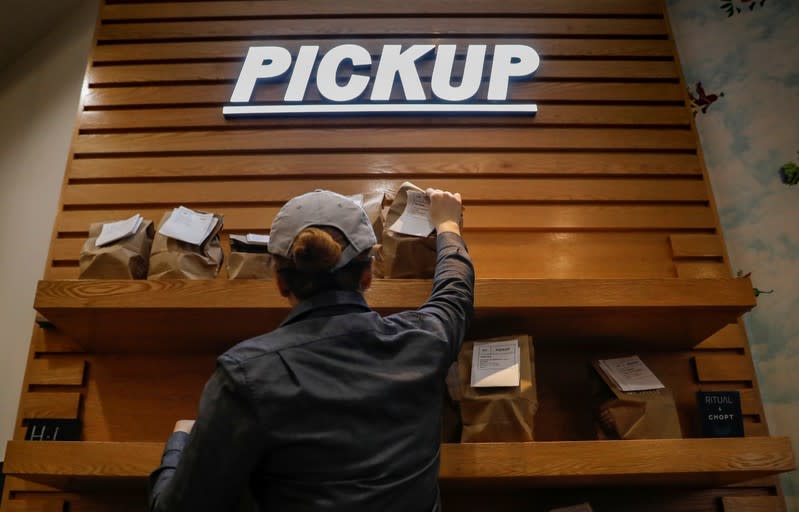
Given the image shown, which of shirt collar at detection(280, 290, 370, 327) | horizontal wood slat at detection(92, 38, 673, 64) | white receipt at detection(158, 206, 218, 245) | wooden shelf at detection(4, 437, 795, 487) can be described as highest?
horizontal wood slat at detection(92, 38, 673, 64)

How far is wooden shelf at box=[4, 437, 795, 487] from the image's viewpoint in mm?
1869

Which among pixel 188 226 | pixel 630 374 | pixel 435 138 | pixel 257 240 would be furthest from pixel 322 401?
pixel 435 138

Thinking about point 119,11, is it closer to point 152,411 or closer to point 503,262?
point 152,411

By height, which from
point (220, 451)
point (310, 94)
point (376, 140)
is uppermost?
point (310, 94)

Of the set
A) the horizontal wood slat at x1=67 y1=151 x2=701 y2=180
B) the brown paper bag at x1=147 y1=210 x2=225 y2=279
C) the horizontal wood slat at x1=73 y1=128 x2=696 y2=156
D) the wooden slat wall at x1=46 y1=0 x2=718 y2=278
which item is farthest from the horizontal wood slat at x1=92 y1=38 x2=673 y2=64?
the brown paper bag at x1=147 y1=210 x2=225 y2=279

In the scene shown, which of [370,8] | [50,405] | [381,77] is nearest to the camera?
[50,405]

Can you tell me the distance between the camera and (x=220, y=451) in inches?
46.1

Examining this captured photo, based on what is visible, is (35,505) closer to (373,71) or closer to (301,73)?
(301,73)

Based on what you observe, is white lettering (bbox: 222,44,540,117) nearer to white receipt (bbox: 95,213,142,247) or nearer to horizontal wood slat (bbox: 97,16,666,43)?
horizontal wood slat (bbox: 97,16,666,43)

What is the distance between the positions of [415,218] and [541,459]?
841 mm

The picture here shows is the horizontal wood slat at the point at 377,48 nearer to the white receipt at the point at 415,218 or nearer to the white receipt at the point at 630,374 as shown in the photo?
the white receipt at the point at 415,218

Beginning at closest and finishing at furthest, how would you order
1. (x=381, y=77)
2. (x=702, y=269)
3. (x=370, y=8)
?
(x=702, y=269) < (x=381, y=77) < (x=370, y=8)

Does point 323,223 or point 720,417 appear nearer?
point 323,223

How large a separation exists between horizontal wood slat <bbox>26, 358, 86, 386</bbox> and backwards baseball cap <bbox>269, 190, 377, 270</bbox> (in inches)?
55.9
